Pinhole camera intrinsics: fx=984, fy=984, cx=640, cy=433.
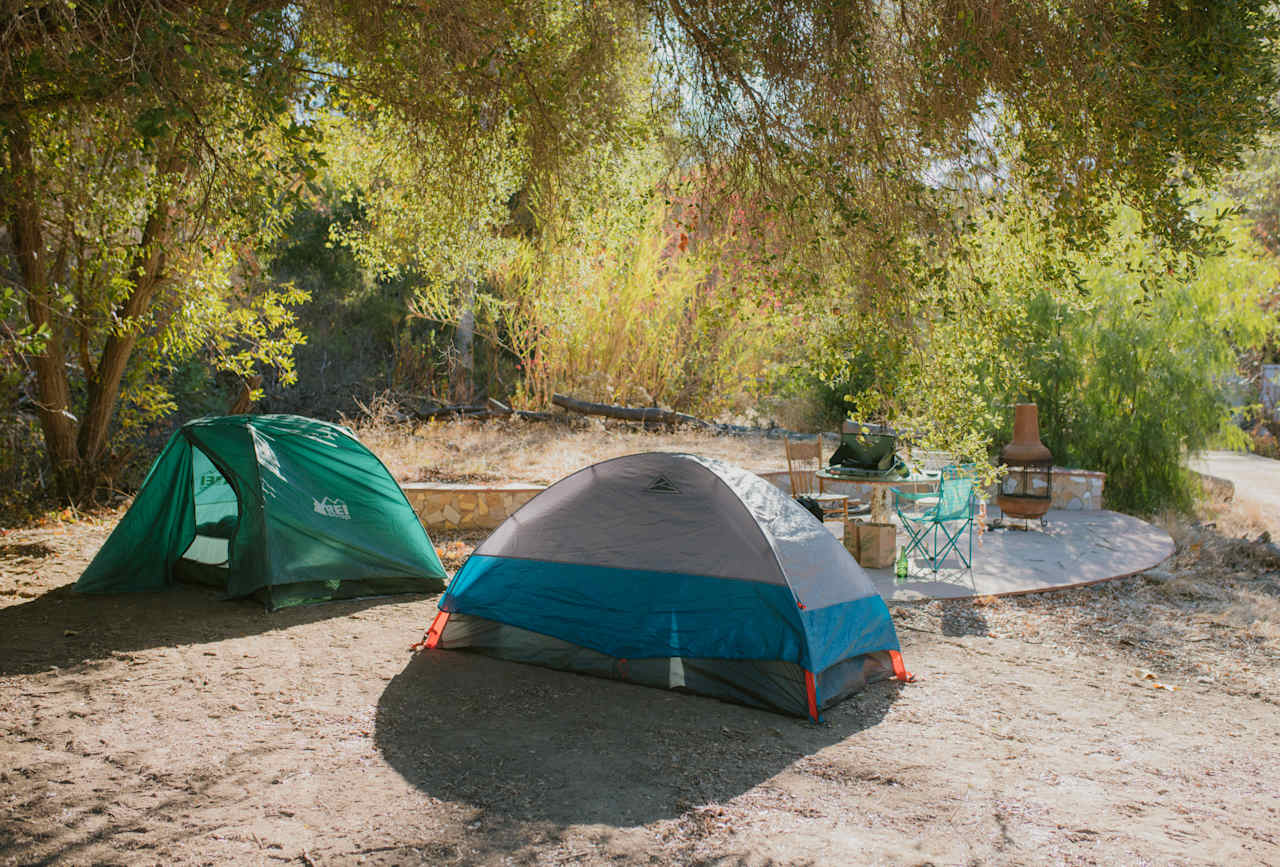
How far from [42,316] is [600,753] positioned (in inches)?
266

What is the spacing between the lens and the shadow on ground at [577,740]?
3.46 metres

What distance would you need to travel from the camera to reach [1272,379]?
17.8 m

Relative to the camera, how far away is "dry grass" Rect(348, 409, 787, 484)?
9664 mm

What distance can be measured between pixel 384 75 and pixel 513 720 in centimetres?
358

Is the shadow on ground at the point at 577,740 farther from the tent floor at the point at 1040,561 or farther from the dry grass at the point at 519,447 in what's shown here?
the dry grass at the point at 519,447

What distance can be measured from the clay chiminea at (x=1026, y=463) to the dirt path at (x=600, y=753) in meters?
2.43

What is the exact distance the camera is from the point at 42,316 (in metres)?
8.12

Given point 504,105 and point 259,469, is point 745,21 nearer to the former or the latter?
point 504,105

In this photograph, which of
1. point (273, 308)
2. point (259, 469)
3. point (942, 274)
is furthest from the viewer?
point (273, 308)

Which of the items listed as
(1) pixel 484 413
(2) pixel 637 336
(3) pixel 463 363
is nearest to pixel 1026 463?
(2) pixel 637 336

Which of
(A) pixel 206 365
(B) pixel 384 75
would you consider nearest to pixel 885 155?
(B) pixel 384 75

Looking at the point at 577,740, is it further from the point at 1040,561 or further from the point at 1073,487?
the point at 1073,487

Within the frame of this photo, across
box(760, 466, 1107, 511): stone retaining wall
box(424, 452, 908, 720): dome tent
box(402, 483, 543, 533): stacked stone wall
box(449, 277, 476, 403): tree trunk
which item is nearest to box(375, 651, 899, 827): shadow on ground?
box(424, 452, 908, 720): dome tent

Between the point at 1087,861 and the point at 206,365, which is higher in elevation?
the point at 206,365
